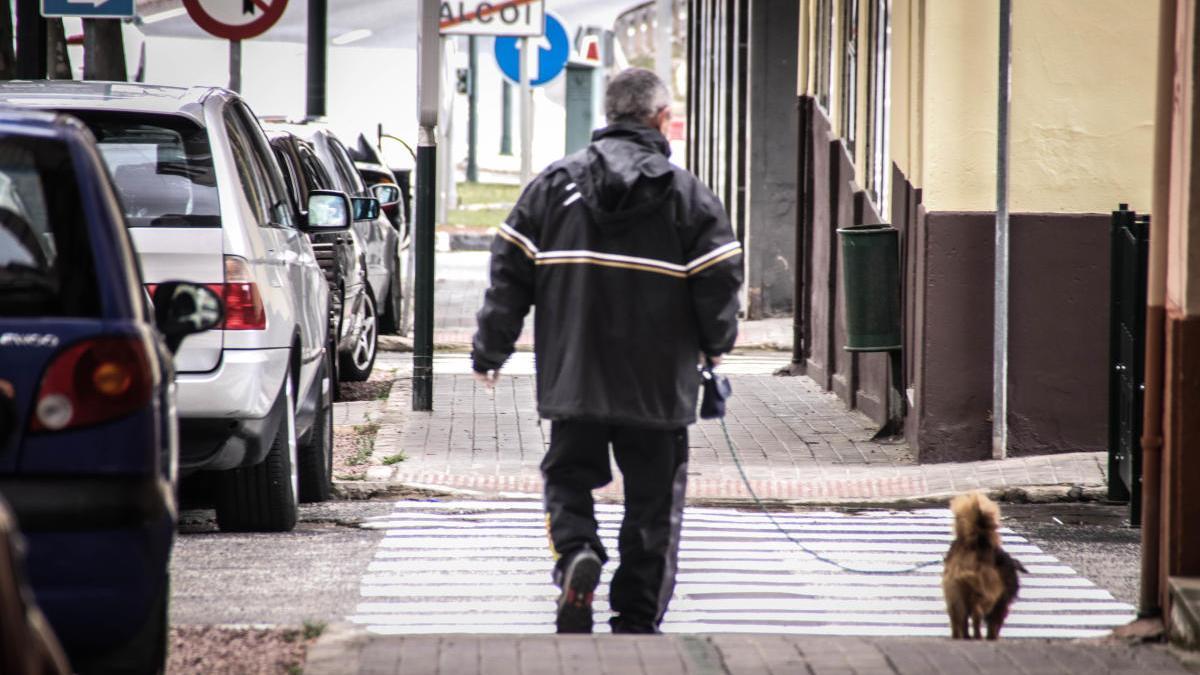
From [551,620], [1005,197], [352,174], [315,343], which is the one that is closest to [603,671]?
[551,620]

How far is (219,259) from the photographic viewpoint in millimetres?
7391

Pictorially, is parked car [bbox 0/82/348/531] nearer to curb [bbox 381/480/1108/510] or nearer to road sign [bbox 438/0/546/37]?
curb [bbox 381/480/1108/510]

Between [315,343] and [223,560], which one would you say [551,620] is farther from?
[315,343]

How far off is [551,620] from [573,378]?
1.09 meters

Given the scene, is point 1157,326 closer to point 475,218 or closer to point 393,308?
point 393,308

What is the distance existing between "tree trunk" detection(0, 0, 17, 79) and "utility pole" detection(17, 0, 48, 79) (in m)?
0.07

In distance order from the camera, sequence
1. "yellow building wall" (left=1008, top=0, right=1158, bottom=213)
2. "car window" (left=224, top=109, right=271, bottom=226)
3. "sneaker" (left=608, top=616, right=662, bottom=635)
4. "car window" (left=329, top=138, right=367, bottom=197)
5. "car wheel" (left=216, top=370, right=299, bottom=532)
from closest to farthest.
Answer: "sneaker" (left=608, top=616, right=662, bottom=635) → "car window" (left=224, top=109, right=271, bottom=226) → "car wheel" (left=216, top=370, right=299, bottom=532) → "yellow building wall" (left=1008, top=0, right=1158, bottom=213) → "car window" (left=329, top=138, right=367, bottom=197)

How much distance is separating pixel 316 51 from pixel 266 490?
40.3 ft

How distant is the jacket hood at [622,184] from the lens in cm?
608

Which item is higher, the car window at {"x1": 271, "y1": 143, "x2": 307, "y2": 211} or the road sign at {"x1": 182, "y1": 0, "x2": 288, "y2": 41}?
the road sign at {"x1": 182, "y1": 0, "x2": 288, "y2": 41}

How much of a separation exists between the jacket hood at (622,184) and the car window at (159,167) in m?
1.93

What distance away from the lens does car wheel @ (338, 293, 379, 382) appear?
1401cm

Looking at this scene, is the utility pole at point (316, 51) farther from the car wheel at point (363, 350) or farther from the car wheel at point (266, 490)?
the car wheel at point (266, 490)

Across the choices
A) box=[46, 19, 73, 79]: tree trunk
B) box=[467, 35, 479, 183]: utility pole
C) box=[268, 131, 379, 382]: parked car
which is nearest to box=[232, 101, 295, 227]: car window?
box=[268, 131, 379, 382]: parked car
